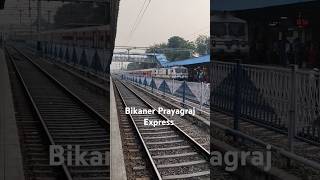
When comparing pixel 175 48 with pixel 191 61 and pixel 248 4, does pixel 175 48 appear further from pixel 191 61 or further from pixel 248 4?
pixel 248 4

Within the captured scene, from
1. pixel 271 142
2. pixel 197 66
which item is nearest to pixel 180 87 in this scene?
pixel 197 66

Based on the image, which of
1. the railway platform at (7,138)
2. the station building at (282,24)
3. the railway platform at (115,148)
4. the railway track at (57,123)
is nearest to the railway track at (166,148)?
the railway platform at (115,148)

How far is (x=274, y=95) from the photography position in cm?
481

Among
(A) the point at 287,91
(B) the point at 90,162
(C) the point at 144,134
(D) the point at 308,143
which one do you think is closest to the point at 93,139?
(B) the point at 90,162

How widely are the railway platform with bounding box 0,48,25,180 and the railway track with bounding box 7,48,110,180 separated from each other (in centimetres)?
9

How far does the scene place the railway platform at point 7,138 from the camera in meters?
3.85

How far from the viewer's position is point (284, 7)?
3432mm

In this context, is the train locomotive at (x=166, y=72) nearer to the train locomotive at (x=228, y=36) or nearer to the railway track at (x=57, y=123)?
the train locomotive at (x=228, y=36)

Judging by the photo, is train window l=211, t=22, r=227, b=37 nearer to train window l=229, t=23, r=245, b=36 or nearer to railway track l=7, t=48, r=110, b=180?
Result: train window l=229, t=23, r=245, b=36

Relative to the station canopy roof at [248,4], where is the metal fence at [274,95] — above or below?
below

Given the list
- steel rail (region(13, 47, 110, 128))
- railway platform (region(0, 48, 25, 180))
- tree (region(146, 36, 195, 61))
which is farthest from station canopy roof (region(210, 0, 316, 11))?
railway platform (region(0, 48, 25, 180))

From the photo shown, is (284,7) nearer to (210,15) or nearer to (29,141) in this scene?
(210,15)

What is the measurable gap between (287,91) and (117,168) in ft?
7.37

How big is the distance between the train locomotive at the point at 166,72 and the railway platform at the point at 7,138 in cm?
105
